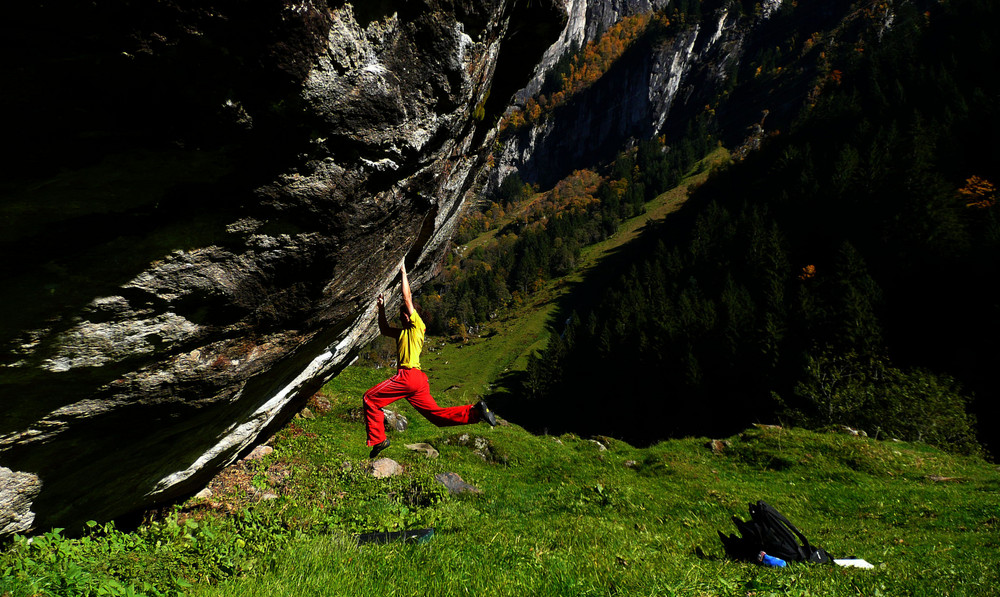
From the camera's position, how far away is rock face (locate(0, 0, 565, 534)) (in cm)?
371

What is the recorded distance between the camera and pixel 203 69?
3910 mm

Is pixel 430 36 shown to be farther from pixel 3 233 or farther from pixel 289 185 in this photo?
pixel 3 233

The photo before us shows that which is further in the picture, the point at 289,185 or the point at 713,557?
the point at 713,557

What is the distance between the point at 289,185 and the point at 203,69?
1.46 metres

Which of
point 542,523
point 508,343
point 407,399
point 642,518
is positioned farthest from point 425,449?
point 508,343

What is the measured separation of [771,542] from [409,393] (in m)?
8.04

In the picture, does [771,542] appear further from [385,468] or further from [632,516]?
[385,468]

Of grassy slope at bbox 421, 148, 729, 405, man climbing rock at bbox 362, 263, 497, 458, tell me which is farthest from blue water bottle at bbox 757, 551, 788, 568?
grassy slope at bbox 421, 148, 729, 405

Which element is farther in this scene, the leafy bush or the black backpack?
the leafy bush

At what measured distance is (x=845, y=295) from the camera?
59.6 metres

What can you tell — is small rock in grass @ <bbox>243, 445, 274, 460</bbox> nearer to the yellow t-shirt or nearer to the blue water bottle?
the yellow t-shirt

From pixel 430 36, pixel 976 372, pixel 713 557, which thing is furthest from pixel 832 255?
pixel 430 36

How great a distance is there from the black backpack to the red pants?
6.26 m

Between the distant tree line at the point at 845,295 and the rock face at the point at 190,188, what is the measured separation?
43790 millimetres
